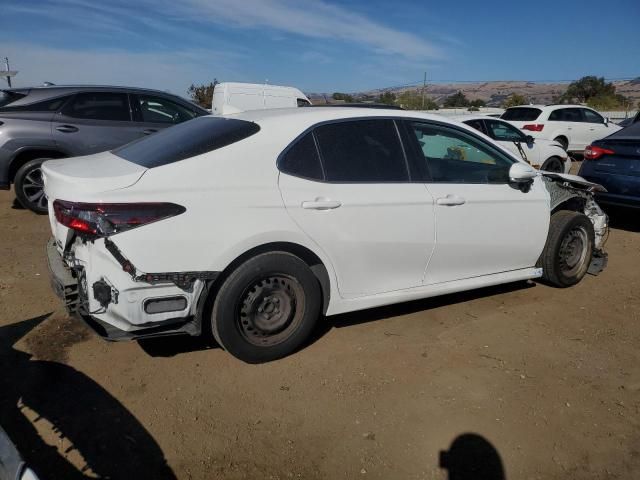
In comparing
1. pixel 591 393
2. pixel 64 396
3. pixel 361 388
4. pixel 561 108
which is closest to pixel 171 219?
pixel 64 396

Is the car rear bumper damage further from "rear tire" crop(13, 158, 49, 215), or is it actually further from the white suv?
the white suv

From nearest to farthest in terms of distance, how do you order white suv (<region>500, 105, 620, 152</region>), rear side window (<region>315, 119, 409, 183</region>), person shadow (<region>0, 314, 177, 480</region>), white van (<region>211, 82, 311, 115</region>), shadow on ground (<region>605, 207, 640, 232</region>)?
person shadow (<region>0, 314, 177, 480</region>) → rear side window (<region>315, 119, 409, 183</region>) → shadow on ground (<region>605, 207, 640, 232</region>) → white van (<region>211, 82, 311, 115</region>) → white suv (<region>500, 105, 620, 152</region>)

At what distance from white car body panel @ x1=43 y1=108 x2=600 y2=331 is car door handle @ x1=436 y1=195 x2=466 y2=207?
0.03m

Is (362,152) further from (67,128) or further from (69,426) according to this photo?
(67,128)

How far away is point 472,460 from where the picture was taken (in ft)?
8.27

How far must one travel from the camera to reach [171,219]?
2.72 meters

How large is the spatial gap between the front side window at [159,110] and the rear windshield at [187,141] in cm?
372

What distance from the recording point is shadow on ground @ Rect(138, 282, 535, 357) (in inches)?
137

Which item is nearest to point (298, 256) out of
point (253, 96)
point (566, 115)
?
point (253, 96)

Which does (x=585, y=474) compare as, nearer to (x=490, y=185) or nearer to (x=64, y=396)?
(x=490, y=185)

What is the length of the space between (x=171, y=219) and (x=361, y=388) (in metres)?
1.52

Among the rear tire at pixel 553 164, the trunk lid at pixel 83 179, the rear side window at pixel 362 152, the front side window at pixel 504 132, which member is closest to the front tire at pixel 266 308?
the rear side window at pixel 362 152

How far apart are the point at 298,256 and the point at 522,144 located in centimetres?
823

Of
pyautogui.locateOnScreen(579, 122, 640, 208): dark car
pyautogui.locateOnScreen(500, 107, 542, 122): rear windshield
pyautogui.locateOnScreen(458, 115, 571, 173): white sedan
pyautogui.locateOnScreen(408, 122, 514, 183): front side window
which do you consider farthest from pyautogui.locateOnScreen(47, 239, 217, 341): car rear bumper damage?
pyautogui.locateOnScreen(500, 107, 542, 122): rear windshield
